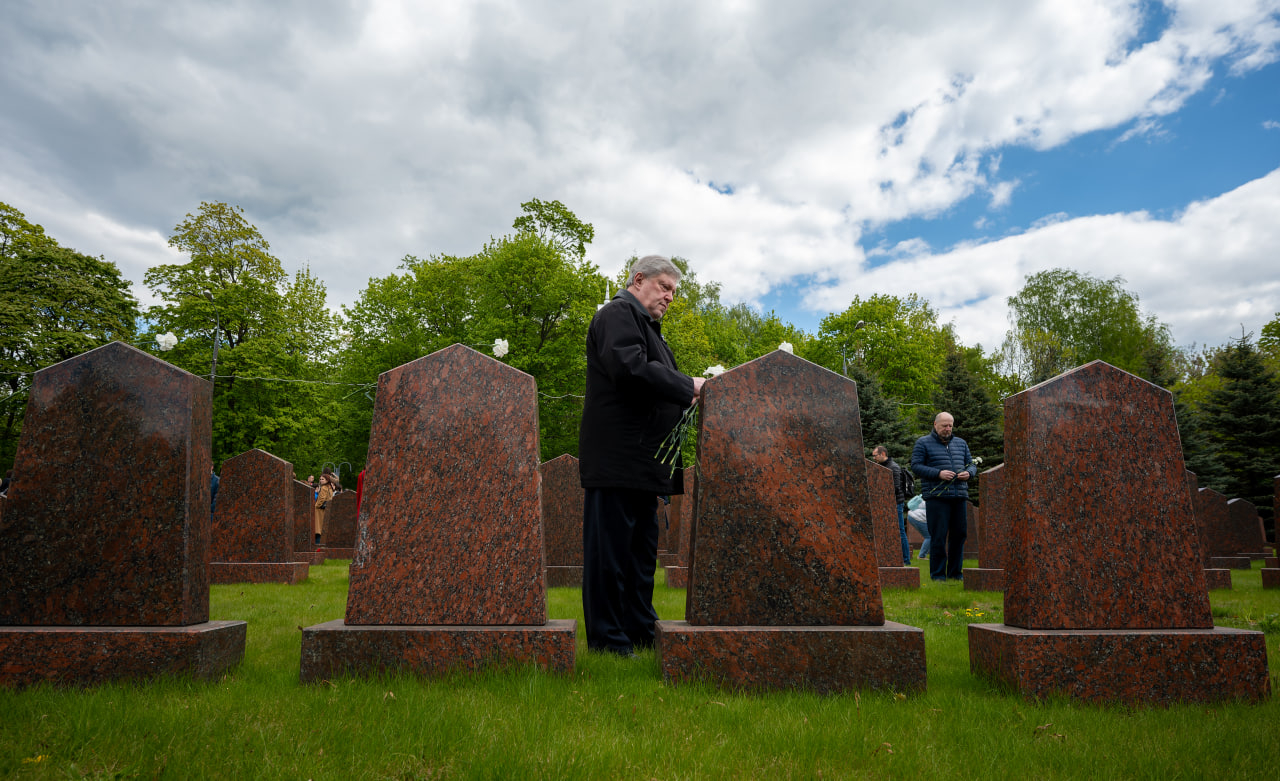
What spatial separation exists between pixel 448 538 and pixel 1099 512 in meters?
3.06

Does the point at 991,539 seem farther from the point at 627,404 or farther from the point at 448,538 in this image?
the point at 448,538

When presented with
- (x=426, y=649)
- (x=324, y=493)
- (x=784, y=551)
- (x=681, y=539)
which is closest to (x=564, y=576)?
(x=681, y=539)

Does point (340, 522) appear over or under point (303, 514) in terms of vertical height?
under

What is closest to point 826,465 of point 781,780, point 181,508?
point 781,780

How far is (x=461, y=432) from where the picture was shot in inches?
145

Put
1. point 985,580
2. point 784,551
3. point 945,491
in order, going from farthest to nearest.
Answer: point 945,491 → point 985,580 → point 784,551

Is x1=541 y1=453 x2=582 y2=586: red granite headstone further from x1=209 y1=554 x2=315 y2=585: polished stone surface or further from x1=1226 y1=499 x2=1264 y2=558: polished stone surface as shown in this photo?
x1=1226 y1=499 x2=1264 y2=558: polished stone surface

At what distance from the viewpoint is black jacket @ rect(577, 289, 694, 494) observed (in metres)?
3.97

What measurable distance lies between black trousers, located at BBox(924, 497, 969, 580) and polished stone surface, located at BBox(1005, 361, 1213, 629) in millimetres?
6484

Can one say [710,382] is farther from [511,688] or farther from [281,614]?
[281,614]

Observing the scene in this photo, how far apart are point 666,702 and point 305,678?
5.36 feet

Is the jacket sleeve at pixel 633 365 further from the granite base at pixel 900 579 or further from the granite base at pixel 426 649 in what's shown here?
the granite base at pixel 900 579

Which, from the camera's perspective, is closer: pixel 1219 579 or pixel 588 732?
pixel 588 732

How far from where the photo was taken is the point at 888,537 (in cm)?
923
